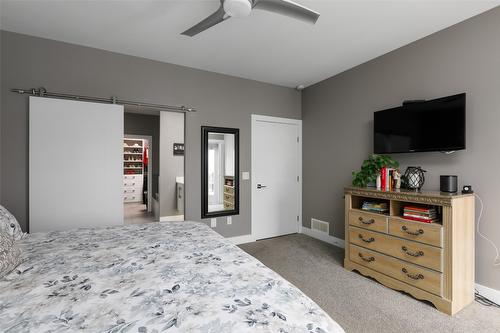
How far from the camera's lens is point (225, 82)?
3748mm

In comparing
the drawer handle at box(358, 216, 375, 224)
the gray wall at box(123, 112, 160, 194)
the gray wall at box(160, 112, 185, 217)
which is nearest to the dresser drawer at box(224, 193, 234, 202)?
the gray wall at box(160, 112, 185, 217)

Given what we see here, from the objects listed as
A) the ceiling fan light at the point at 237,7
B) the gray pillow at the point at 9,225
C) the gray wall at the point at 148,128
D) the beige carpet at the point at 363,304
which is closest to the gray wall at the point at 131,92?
the gray wall at the point at 148,128

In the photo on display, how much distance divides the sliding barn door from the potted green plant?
2.97 m

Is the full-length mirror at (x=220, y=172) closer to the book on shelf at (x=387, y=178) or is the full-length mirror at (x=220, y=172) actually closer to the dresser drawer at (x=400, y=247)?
the dresser drawer at (x=400, y=247)

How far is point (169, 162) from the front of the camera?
12.6 ft

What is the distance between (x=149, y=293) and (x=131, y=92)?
2786 millimetres

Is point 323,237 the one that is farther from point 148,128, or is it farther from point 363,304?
point 148,128

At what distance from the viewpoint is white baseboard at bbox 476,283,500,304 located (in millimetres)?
2129

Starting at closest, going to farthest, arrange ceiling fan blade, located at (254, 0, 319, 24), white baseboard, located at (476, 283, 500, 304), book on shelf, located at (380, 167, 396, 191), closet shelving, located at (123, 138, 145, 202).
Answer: ceiling fan blade, located at (254, 0, 319, 24) < white baseboard, located at (476, 283, 500, 304) < book on shelf, located at (380, 167, 396, 191) < closet shelving, located at (123, 138, 145, 202)

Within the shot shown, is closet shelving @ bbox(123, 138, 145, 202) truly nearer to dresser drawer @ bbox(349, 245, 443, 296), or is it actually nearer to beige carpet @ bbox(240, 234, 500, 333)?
beige carpet @ bbox(240, 234, 500, 333)

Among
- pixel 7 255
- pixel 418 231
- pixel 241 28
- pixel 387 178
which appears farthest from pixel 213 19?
pixel 418 231

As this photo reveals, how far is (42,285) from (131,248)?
525 millimetres

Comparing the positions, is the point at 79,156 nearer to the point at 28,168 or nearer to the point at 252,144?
the point at 28,168

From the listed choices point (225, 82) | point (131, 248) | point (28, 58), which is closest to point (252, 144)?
point (225, 82)
